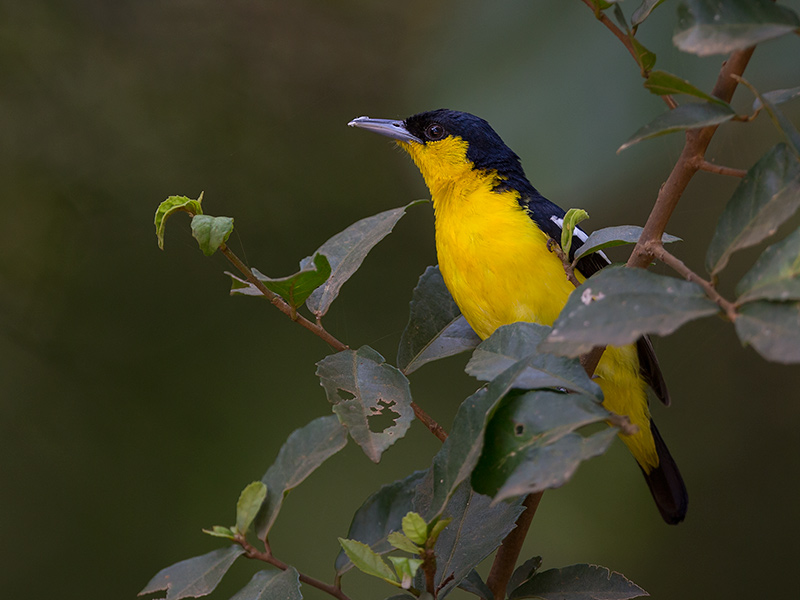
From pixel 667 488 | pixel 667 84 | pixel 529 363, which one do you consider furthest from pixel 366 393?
pixel 667 488

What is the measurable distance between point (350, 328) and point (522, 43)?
1.45 m

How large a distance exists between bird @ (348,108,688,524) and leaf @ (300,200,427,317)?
0.63 meters

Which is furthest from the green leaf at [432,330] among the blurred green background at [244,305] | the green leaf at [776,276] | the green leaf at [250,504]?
the blurred green background at [244,305]

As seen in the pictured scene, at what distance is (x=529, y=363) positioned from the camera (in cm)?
102

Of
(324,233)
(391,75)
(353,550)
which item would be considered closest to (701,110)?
(353,550)

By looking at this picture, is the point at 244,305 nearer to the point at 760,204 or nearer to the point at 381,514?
the point at 381,514

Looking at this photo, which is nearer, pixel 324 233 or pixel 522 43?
pixel 522 43

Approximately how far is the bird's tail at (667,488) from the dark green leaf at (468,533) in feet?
4.93

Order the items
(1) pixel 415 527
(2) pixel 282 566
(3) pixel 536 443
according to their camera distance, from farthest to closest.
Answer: (2) pixel 282 566, (1) pixel 415 527, (3) pixel 536 443

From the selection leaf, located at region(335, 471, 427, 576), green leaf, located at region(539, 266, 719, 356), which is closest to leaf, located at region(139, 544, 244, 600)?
leaf, located at region(335, 471, 427, 576)

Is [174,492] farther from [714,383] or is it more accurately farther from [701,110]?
[701,110]

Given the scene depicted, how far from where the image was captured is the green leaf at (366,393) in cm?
124

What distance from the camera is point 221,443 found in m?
3.47

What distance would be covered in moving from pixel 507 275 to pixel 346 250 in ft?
2.73
